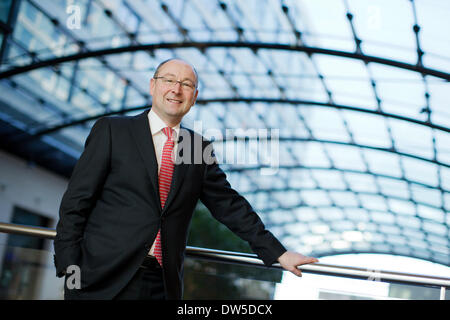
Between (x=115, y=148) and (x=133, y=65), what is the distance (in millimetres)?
14613

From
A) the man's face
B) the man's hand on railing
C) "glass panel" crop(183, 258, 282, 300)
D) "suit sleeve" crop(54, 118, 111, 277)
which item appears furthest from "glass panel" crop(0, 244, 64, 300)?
the man's hand on railing

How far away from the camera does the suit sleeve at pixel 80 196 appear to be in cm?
251

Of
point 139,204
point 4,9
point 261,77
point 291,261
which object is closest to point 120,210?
point 139,204

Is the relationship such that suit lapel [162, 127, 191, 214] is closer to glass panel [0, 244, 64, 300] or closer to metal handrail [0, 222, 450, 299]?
metal handrail [0, 222, 450, 299]

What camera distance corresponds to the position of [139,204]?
2680 mm

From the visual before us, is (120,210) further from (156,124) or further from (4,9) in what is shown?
(4,9)

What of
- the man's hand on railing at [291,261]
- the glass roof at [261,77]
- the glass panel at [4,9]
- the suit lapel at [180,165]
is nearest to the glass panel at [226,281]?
the man's hand on railing at [291,261]

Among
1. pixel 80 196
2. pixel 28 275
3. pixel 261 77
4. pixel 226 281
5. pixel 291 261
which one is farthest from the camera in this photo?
pixel 261 77

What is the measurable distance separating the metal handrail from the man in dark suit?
1.10 ft

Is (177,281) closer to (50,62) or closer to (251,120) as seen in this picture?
(50,62)

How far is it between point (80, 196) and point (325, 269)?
1531mm

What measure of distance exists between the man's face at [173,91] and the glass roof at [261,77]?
425 inches

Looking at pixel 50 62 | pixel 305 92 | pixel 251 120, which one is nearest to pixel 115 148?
pixel 50 62

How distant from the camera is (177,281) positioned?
8.95 ft
